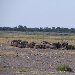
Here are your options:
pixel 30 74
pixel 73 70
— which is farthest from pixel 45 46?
pixel 30 74

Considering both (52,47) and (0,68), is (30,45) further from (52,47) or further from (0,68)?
(0,68)

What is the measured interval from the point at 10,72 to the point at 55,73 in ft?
9.13

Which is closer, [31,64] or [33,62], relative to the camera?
[31,64]

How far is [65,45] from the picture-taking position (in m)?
56.4

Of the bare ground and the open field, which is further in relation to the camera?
the open field

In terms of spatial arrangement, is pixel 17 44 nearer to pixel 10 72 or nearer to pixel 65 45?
pixel 65 45

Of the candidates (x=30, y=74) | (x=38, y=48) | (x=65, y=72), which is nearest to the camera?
(x=30, y=74)

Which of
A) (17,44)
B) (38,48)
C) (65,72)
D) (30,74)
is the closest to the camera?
(30,74)

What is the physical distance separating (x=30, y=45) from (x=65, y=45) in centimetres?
502

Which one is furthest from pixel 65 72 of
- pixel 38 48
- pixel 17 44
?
pixel 17 44

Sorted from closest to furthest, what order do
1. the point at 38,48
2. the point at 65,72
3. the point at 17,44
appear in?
the point at 65,72 < the point at 38,48 < the point at 17,44

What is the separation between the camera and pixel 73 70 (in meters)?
26.8

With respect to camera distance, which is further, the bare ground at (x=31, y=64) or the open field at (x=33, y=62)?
the open field at (x=33, y=62)

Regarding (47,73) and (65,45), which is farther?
(65,45)
